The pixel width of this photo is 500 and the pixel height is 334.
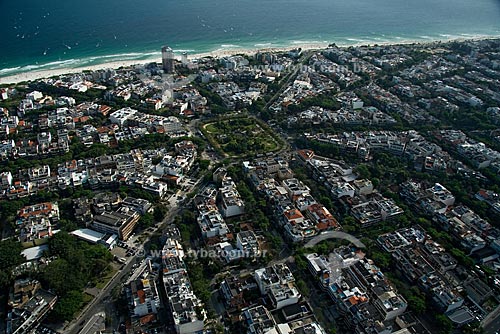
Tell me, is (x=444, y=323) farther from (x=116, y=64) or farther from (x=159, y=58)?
(x=159, y=58)

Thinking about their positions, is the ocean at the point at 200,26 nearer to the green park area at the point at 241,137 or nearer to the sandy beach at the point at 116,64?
the sandy beach at the point at 116,64

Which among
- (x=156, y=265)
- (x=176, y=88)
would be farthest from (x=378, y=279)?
(x=176, y=88)

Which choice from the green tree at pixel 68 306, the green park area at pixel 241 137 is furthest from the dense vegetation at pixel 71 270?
the green park area at pixel 241 137

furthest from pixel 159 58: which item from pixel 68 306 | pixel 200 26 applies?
pixel 68 306

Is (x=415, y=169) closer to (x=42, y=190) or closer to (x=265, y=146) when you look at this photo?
(x=265, y=146)

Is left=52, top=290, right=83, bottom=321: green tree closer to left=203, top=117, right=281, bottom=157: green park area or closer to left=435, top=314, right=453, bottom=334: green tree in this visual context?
left=203, top=117, right=281, bottom=157: green park area

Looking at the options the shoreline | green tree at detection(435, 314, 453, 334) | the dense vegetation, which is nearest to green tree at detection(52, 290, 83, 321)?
the dense vegetation
